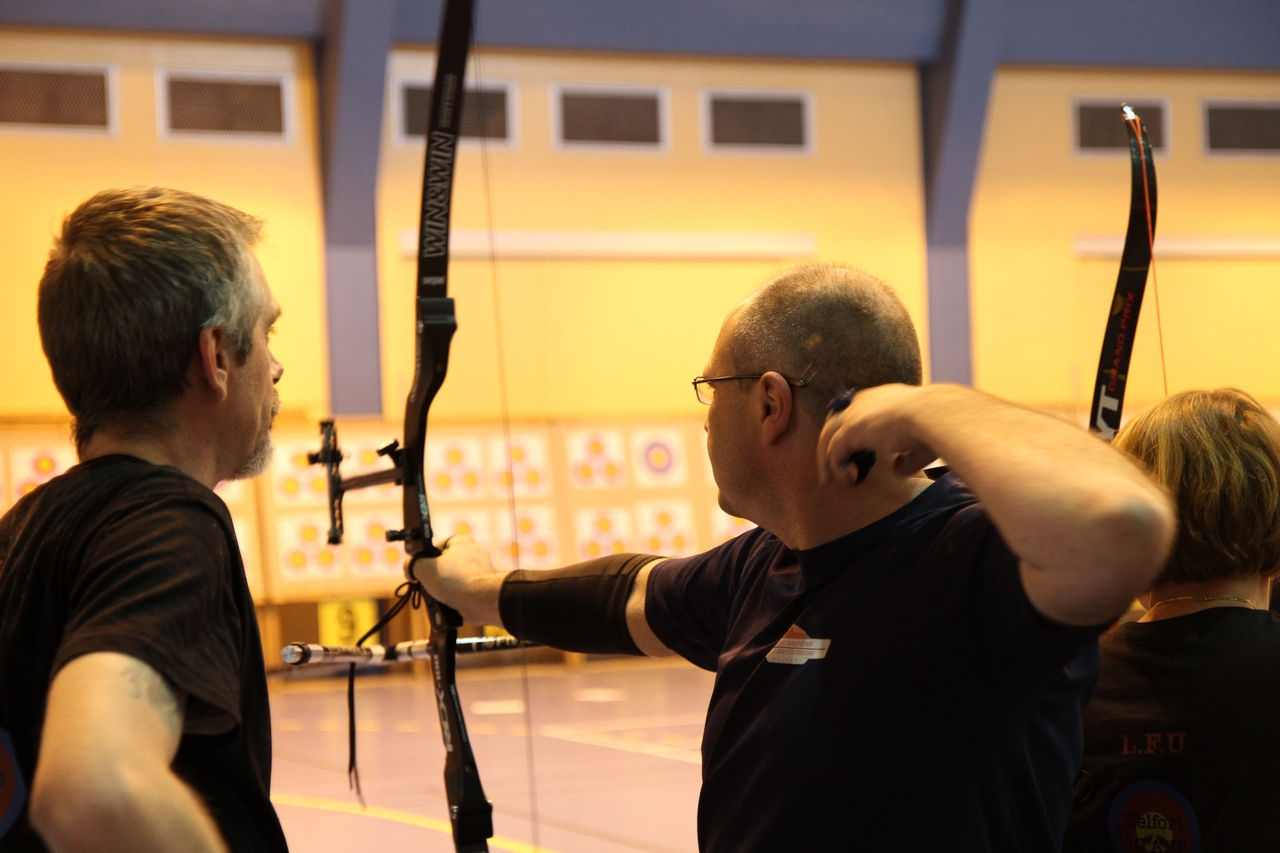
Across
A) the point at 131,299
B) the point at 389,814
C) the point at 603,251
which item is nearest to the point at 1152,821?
the point at 131,299

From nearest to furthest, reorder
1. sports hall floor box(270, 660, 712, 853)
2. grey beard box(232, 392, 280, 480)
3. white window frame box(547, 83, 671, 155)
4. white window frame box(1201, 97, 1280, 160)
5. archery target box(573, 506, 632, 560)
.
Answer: grey beard box(232, 392, 280, 480), sports hall floor box(270, 660, 712, 853), archery target box(573, 506, 632, 560), white window frame box(547, 83, 671, 155), white window frame box(1201, 97, 1280, 160)

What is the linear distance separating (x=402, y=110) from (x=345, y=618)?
3157mm

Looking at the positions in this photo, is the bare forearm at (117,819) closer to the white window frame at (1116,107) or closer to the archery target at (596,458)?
the archery target at (596,458)

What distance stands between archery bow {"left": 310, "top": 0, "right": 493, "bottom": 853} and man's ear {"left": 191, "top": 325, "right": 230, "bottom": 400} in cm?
84

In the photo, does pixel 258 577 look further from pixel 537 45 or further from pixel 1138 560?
pixel 1138 560

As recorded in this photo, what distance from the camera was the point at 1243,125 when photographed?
845 cm

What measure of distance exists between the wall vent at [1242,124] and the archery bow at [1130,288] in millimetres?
7434

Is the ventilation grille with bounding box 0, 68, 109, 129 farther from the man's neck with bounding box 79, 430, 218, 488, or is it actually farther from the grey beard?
the man's neck with bounding box 79, 430, 218, 488

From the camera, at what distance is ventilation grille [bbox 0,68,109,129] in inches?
273

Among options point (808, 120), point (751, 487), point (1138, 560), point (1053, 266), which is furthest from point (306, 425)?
point (1138, 560)

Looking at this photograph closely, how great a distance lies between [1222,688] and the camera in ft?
4.08

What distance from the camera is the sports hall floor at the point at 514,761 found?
9.71ft

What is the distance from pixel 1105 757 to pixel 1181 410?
0.37 metres

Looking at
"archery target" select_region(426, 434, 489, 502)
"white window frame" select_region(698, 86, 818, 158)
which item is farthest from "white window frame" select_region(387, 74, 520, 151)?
"archery target" select_region(426, 434, 489, 502)
